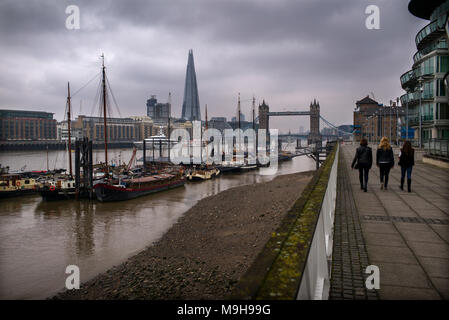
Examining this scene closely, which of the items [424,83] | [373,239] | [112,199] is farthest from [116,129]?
[373,239]

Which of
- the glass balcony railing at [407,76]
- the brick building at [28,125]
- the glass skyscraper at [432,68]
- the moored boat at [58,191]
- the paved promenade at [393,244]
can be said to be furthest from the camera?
the brick building at [28,125]

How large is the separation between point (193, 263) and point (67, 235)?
10.5 metres

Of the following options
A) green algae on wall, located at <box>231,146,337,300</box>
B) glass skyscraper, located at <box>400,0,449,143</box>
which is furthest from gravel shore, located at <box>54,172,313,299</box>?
glass skyscraper, located at <box>400,0,449,143</box>

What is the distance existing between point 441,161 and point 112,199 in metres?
24.5

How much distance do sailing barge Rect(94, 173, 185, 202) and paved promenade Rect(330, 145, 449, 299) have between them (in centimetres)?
2328

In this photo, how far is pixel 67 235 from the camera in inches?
705

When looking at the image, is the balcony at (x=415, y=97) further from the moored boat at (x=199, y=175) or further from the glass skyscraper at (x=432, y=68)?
the moored boat at (x=199, y=175)

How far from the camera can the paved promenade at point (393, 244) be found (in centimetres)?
339

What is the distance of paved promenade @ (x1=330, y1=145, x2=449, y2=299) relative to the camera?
11.1 feet

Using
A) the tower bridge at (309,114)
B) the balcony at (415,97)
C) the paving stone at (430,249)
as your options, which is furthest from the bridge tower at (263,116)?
the paving stone at (430,249)

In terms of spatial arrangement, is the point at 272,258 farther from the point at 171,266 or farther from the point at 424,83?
the point at 424,83

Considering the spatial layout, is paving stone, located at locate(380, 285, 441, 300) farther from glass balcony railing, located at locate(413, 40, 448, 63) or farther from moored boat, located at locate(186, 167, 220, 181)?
moored boat, located at locate(186, 167, 220, 181)

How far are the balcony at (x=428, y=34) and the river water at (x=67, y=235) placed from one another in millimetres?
23715

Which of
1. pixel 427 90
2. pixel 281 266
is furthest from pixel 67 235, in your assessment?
pixel 427 90
